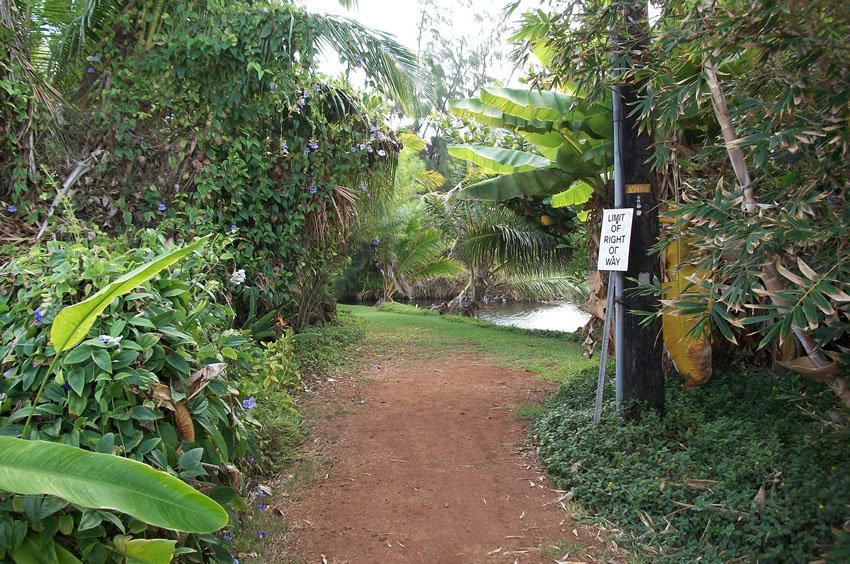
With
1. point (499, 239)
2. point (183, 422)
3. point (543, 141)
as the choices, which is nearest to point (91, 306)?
point (183, 422)

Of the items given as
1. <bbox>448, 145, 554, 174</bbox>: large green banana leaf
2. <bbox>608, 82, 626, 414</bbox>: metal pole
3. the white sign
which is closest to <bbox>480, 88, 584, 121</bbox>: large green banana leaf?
<bbox>448, 145, 554, 174</bbox>: large green banana leaf

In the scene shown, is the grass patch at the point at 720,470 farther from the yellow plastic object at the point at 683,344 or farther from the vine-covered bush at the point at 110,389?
the vine-covered bush at the point at 110,389

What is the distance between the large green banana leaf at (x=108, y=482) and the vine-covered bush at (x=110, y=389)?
415 mm

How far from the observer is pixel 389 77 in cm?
650

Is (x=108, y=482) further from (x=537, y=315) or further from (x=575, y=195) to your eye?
(x=537, y=315)

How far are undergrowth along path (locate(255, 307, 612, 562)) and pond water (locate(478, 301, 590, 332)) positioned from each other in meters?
9.97

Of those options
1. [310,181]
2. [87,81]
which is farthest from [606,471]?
[87,81]

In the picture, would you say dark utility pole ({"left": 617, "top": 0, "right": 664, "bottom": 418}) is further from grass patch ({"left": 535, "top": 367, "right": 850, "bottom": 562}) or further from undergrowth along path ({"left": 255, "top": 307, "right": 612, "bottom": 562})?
undergrowth along path ({"left": 255, "top": 307, "right": 612, "bottom": 562})

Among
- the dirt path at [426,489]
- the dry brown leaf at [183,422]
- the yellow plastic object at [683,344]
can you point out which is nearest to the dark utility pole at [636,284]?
the yellow plastic object at [683,344]

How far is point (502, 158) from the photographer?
6801 millimetres

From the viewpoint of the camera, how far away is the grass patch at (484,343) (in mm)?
8391

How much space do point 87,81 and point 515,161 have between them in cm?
456

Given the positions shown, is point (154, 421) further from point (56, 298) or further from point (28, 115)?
point (28, 115)

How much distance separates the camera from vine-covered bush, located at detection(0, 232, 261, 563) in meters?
2.19
